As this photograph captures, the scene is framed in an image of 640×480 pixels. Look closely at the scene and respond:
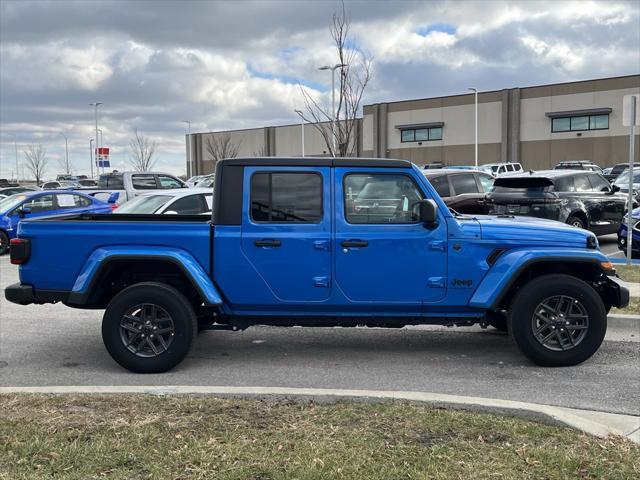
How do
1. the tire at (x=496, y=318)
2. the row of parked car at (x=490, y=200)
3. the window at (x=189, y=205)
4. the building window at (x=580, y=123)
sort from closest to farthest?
the tire at (x=496, y=318)
the window at (x=189, y=205)
the row of parked car at (x=490, y=200)
the building window at (x=580, y=123)

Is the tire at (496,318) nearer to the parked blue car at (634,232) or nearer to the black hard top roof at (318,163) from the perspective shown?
the black hard top roof at (318,163)

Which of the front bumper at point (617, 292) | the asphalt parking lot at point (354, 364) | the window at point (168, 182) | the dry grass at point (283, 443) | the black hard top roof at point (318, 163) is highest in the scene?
the window at point (168, 182)

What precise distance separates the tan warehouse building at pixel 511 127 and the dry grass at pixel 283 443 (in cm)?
4116

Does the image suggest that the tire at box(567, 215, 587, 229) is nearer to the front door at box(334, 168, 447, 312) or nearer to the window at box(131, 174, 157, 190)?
the front door at box(334, 168, 447, 312)

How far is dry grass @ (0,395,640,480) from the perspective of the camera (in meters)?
3.42

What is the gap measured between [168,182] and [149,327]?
1430cm

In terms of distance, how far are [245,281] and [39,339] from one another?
9.65 feet

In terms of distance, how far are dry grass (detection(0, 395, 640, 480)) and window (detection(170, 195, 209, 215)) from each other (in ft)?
23.4

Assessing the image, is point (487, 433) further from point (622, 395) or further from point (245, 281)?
point (245, 281)

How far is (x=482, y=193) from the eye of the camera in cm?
1455

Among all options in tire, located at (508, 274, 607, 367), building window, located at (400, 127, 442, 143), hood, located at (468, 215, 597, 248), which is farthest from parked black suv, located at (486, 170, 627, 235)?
building window, located at (400, 127, 442, 143)

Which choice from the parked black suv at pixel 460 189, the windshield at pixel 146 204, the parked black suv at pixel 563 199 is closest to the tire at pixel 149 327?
the windshield at pixel 146 204

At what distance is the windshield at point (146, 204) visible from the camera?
11375mm

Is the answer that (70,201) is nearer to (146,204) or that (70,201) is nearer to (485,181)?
(146,204)
